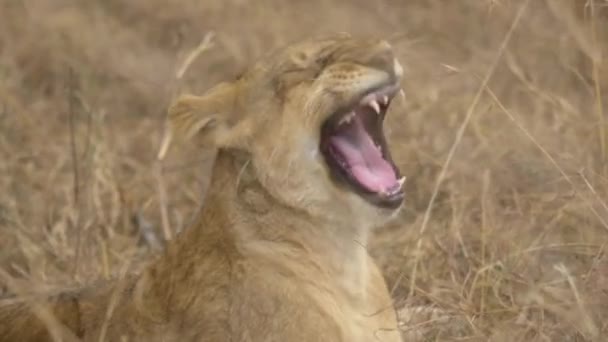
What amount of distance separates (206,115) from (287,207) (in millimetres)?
318

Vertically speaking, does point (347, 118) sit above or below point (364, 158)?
above

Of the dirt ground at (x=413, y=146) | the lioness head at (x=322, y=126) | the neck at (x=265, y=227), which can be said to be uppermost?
the lioness head at (x=322, y=126)

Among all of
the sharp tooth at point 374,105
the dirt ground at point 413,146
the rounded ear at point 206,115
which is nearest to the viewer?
the sharp tooth at point 374,105

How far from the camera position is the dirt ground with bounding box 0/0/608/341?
15.4 feet

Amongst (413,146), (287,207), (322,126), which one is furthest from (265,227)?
(413,146)

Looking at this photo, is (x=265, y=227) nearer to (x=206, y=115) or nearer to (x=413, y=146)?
(x=206, y=115)

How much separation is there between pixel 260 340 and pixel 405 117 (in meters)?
3.01

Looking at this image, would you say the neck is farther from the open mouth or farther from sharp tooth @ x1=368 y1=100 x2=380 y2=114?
sharp tooth @ x1=368 y1=100 x2=380 y2=114

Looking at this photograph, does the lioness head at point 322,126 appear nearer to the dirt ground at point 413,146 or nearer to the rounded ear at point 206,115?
the rounded ear at point 206,115

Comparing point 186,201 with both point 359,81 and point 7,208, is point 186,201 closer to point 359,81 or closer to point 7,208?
point 7,208

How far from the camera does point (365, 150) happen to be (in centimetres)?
409

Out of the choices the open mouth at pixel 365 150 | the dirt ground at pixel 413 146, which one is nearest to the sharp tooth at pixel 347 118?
the open mouth at pixel 365 150

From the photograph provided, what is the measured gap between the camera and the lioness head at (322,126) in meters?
3.98

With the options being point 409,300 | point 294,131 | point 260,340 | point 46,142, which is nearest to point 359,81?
point 294,131
